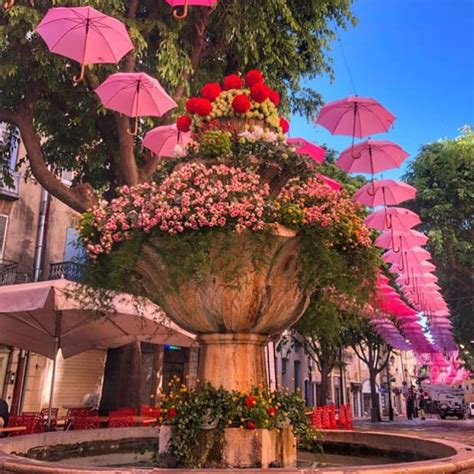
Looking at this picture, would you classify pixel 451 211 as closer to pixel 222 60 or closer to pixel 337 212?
pixel 222 60

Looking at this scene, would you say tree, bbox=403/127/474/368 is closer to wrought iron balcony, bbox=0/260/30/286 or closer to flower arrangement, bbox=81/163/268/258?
wrought iron balcony, bbox=0/260/30/286

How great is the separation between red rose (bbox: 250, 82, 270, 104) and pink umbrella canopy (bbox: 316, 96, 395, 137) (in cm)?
390

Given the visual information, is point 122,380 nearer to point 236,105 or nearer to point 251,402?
point 251,402

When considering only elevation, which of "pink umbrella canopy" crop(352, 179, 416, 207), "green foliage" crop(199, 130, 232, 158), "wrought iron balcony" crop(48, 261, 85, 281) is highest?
"pink umbrella canopy" crop(352, 179, 416, 207)

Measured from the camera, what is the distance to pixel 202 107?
613cm

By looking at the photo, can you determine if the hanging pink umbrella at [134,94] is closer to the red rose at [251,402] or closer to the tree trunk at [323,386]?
the red rose at [251,402]

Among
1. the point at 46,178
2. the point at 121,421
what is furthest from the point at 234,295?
the point at 46,178

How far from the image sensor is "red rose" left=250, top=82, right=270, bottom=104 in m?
6.22

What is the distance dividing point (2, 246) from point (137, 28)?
12.4 m

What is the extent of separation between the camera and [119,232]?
5.31 m

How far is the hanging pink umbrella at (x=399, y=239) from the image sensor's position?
50.3 ft

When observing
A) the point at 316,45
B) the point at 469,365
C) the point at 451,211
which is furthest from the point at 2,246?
the point at 469,365

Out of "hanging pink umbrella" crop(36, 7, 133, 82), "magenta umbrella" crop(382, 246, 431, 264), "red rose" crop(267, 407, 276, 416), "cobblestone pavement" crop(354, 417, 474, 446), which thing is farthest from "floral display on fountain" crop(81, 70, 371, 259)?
"magenta umbrella" crop(382, 246, 431, 264)

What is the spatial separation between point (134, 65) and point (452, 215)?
18483 mm
